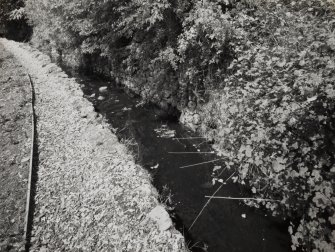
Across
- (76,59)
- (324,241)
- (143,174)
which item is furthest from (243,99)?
(76,59)

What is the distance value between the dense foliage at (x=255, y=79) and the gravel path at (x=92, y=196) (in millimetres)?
1865

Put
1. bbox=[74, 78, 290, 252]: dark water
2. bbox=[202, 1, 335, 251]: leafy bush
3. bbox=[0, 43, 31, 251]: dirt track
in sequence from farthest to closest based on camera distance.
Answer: bbox=[0, 43, 31, 251]: dirt track → bbox=[74, 78, 290, 252]: dark water → bbox=[202, 1, 335, 251]: leafy bush

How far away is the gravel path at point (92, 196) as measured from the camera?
4.76 metres

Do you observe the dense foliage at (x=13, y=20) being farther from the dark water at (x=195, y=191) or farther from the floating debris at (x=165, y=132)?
the floating debris at (x=165, y=132)

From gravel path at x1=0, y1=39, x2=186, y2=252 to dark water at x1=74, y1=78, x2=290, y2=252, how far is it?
0.53m

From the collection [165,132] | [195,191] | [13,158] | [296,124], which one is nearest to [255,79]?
[296,124]

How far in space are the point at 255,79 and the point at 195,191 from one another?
2.68 m

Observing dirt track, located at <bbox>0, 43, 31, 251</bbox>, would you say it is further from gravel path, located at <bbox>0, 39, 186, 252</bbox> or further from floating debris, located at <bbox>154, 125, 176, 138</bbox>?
floating debris, located at <bbox>154, 125, 176, 138</bbox>

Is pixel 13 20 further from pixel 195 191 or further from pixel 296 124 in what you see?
pixel 296 124

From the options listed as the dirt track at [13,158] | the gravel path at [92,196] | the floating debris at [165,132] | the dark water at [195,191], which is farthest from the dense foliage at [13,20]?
the floating debris at [165,132]

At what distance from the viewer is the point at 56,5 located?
509 inches

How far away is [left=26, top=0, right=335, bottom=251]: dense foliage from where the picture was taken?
12.5ft

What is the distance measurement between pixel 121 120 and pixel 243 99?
18.2 ft

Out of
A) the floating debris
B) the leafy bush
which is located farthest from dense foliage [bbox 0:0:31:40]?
the leafy bush
